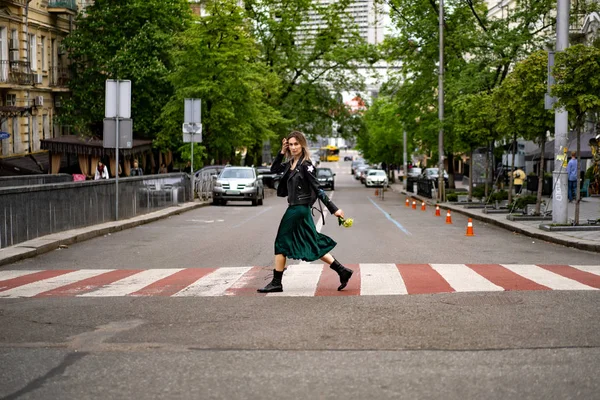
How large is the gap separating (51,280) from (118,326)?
4303 millimetres

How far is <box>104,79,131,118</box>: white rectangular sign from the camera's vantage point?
2341cm

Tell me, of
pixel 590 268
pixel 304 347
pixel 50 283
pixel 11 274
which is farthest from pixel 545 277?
pixel 11 274

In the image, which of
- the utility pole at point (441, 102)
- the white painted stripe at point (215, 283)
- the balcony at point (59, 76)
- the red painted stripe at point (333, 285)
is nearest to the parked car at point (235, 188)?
the utility pole at point (441, 102)

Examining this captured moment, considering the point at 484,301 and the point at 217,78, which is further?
the point at 217,78

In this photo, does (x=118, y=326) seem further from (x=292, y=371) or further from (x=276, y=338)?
(x=292, y=371)

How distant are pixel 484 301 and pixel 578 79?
39.9 ft

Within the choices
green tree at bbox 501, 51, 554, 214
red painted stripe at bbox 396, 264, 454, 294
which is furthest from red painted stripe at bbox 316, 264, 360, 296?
green tree at bbox 501, 51, 554, 214

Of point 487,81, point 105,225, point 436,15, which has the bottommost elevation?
point 105,225

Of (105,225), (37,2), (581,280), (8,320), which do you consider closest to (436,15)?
(37,2)

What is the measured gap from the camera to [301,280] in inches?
451

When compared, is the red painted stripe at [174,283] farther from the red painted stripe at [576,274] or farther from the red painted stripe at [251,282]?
the red painted stripe at [576,274]

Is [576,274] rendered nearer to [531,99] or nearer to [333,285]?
[333,285]

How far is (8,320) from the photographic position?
8391 millimetres

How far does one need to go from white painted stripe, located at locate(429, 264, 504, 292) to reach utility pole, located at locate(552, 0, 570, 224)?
28.5ft
